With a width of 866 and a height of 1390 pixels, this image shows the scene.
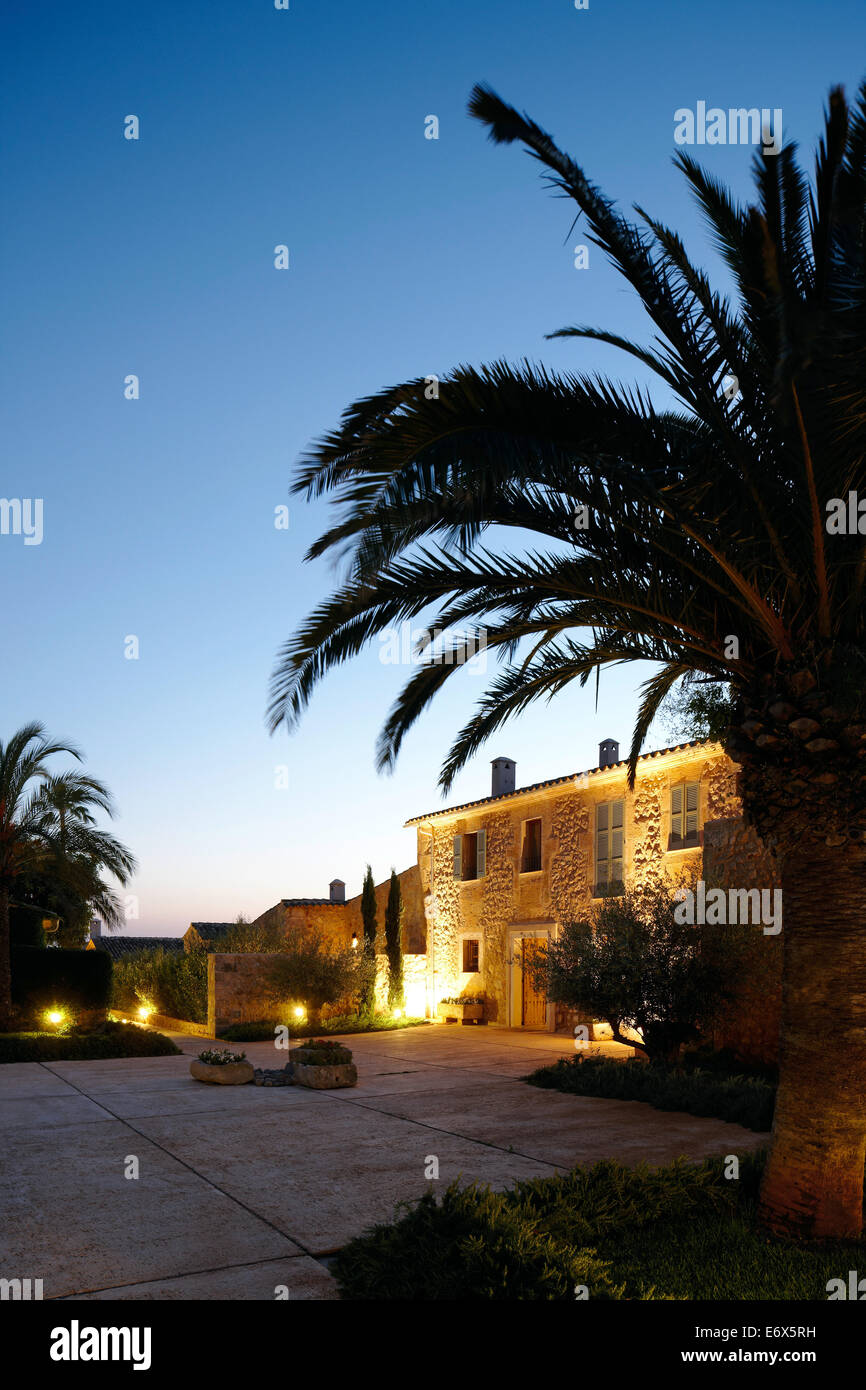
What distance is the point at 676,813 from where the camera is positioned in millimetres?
15352

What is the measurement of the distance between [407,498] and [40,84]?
643 centimetres

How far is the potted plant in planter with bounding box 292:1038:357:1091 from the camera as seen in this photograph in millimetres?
11773

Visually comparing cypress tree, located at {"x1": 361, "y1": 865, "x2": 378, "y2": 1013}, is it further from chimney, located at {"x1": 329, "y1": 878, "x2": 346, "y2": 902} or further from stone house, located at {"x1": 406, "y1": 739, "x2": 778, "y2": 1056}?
chimney, located at {"x1": 329, "y1": 878, "x2": 346, "y2": 902}

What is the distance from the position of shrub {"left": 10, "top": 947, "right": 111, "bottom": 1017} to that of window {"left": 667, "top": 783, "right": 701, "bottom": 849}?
12.1 m

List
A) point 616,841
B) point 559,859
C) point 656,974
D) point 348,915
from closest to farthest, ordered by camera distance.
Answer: point 656,974 < point 616,841 < point 559,859 < point 348,915

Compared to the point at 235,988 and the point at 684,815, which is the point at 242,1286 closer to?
the point at 684,815

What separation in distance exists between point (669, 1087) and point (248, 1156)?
15.7 feet

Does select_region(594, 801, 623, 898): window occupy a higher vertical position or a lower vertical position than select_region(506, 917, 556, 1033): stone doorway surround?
higher

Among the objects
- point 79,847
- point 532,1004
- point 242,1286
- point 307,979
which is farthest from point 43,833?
point 242,1286

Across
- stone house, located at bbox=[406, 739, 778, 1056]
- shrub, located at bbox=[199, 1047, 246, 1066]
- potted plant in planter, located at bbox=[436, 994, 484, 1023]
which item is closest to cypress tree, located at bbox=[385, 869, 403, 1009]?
stone house, located at bbox=[406, 739, 778, 1056]

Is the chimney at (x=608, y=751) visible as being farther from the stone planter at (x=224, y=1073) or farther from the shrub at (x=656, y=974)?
the stone planter at (x=224, y=1073)

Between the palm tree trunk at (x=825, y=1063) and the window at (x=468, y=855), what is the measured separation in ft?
51.5

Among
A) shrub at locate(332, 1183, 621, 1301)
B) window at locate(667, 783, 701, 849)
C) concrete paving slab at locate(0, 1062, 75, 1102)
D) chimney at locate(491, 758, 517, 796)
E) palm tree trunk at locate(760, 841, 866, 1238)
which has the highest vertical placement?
chimney at locate(491, 758, 517, 796)
